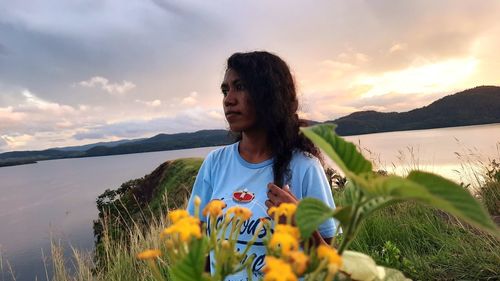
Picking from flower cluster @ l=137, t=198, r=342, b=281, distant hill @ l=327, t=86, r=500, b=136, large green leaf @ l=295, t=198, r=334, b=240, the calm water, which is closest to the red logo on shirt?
flower cluster @ l=137, t=198, r=342, b=281

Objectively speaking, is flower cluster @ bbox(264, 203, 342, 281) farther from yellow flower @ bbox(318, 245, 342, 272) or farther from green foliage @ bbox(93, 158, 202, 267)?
green foliage @ bbox(93, 158, 202, 267)

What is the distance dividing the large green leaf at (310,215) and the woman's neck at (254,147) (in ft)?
5.40

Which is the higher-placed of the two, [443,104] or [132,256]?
[443,104]

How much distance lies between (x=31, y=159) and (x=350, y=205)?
5988 inches

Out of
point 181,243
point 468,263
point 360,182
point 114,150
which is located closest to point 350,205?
point 360,182

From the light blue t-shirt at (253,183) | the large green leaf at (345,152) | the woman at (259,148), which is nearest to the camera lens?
the large green leaf at (345,152)

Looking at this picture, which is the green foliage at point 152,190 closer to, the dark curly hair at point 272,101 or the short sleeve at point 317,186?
the dark curly hair at point 272,101

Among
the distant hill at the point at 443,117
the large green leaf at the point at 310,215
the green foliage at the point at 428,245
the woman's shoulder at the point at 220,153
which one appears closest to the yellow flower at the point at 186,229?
the large green leaf at the point at 310,215

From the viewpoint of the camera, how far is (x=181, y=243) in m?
0.47

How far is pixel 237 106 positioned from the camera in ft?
6.87

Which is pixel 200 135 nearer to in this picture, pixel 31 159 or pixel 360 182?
pixel 31 159

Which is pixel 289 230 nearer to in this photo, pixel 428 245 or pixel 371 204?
pixel 371 204

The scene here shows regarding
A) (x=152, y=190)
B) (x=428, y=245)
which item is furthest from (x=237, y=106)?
(x=152, y=190)

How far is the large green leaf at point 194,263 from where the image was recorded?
1.34 ft
